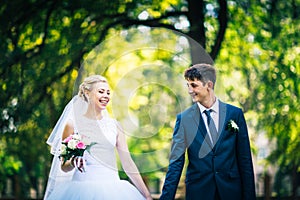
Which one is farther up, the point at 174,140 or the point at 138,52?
the point at 138,52

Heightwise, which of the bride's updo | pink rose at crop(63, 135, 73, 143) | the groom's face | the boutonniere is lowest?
pink rose at crop(63, 135, 73, 143)

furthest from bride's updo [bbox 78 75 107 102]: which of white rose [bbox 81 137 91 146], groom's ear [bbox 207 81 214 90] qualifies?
groom's ear [bbox 207 81 214 90]

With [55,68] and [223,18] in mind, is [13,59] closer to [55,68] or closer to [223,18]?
[55,68]

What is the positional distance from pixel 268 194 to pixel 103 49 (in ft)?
10.7

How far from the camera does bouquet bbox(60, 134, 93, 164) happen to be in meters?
3.86

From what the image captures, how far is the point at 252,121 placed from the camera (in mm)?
7336

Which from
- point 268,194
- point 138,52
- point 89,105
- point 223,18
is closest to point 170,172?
point 89,105

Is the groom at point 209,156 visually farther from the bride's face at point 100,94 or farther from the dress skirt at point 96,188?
the bride's face at point 100,94

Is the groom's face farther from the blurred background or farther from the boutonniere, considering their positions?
the blurred background

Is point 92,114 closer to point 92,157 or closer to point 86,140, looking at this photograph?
point 86,140

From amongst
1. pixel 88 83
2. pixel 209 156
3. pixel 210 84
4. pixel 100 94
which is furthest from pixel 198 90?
pixel 88 83

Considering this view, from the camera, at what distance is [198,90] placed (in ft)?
12.5

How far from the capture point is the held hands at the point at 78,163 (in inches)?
154

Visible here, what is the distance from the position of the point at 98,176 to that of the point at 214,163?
2.93ft
